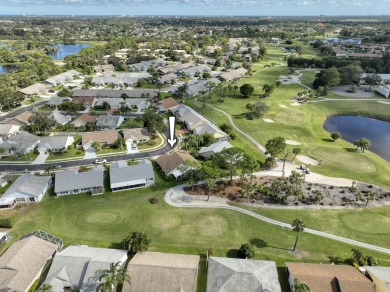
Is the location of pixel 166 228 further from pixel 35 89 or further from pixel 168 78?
pixel 35 89

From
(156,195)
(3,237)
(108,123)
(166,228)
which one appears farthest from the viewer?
(108,123)

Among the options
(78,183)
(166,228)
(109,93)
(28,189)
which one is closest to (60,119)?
(109,93)

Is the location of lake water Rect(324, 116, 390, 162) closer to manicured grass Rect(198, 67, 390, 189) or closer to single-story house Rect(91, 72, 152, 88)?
manicured grass Rect(198, 67, 390, 189)

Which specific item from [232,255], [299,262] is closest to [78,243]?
[232,255]

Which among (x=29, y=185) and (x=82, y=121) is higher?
(x=82, y=121)

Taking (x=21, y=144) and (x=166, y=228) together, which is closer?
(x=166, y=228)

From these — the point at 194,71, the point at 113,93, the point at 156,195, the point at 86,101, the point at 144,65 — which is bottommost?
the point at 156,195

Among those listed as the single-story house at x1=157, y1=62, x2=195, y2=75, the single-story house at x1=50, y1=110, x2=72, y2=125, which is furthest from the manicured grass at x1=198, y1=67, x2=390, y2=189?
the single-story house at x1=50, y1=110, x2=72, y2=125

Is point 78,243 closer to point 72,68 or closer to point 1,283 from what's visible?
point 1,283

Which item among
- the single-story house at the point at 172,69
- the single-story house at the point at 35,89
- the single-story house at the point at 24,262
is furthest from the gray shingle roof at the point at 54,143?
the single-story house at the point at 172,69
